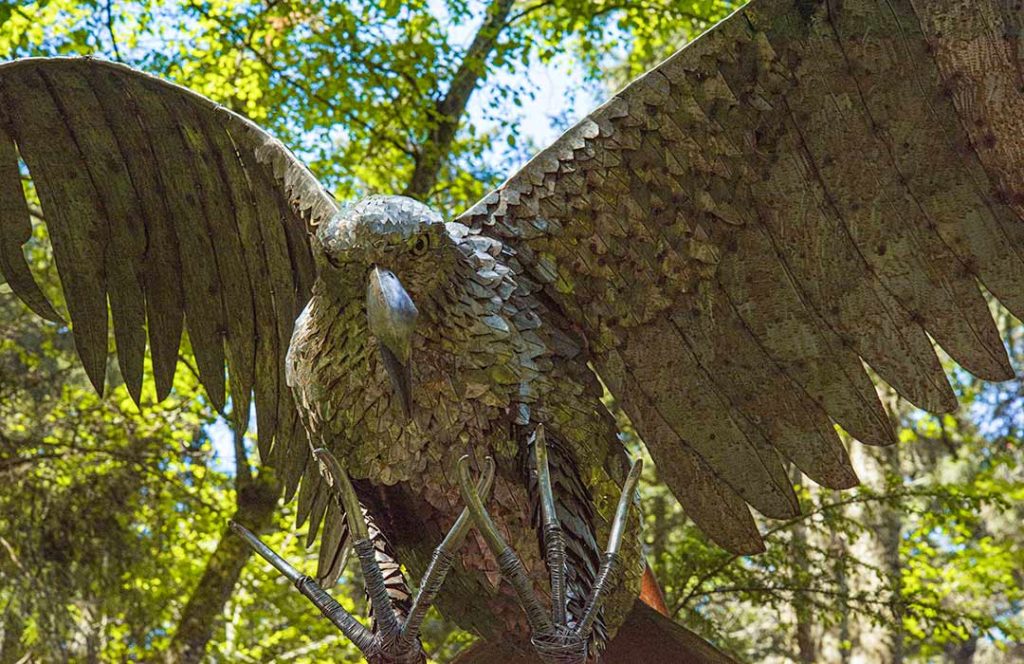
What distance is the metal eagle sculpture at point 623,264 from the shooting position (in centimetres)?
299

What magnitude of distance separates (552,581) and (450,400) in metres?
0.62

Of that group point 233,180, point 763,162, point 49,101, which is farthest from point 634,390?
point 49,101

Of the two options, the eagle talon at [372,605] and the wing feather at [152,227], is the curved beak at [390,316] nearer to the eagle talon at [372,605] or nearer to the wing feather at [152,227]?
the eagle talon at [372,605]

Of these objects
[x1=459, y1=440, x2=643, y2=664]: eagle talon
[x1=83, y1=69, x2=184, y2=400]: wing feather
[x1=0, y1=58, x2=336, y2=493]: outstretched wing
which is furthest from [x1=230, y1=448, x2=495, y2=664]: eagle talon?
[x1=83, y1=69, x2=184, y2=400]: wing feather

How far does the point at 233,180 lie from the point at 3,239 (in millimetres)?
887

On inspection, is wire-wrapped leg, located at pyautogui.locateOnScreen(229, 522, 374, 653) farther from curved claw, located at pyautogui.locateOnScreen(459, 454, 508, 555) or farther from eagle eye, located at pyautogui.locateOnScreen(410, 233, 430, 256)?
eagle eye, located at pyautogui.locateOnScreen(410, 233, 430, 256)

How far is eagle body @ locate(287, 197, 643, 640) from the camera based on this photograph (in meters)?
2.91

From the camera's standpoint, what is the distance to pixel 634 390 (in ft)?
11.5

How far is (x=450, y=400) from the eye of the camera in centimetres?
296

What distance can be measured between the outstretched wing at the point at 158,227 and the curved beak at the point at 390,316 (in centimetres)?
83

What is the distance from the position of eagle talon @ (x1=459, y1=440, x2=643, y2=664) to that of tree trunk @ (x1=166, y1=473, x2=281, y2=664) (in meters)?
4.70

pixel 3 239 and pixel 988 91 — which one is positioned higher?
pixel 988 91

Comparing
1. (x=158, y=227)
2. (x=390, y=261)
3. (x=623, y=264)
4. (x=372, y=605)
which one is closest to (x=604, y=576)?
(x=372, y=605)

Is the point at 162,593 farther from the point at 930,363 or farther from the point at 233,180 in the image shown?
the point at 930,363
